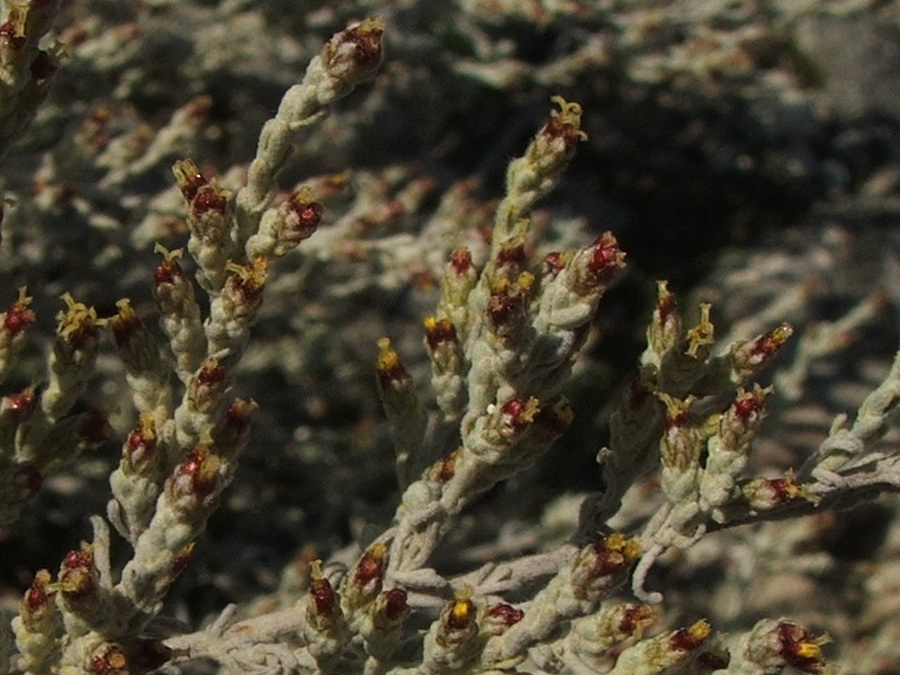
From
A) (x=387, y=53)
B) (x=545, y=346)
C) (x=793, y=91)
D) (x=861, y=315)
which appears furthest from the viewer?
(x=793, y=91)

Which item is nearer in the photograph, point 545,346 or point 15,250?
point 545,346

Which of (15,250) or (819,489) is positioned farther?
(15,250)

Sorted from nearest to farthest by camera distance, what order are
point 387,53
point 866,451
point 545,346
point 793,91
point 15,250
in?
point 545,346
point 866,451
point 15,250
point 387,53
point 793,91

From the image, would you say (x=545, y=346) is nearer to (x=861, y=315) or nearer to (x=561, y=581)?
(x=561, y=581)

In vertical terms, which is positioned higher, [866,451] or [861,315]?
[866,451]

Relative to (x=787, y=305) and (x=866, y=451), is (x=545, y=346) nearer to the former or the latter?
(x=866, y=451)

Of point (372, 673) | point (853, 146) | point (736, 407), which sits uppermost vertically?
point (736, 407)

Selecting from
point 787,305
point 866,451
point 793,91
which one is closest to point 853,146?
point 793,91

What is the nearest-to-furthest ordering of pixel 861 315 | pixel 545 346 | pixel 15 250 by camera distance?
pixel 545 346, pixel 15 250, pixel 861 315

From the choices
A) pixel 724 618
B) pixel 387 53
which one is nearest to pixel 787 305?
pixel 724 618
